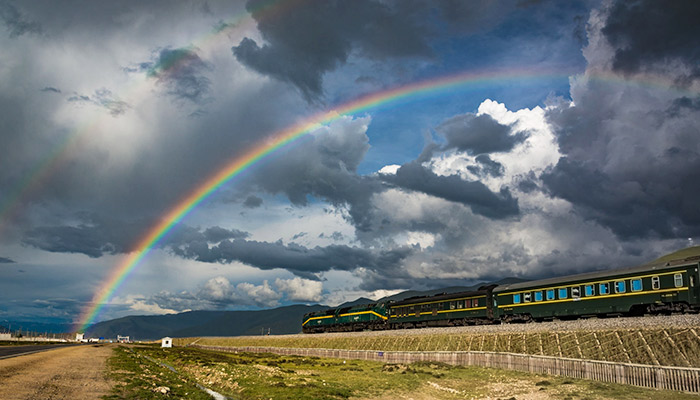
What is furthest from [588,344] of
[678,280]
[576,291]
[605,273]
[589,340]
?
[576,291]

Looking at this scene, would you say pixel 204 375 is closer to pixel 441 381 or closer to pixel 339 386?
pixel 339 386

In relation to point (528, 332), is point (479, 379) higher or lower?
lower

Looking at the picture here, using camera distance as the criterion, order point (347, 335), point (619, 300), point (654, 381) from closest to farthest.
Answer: point (654, 381), point (619, 300), point (347, 335)

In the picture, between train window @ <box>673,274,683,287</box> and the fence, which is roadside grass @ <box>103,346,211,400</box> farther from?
train window @ <box>673,274,683,287</box>

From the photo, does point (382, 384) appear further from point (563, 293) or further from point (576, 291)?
point (563, 293)

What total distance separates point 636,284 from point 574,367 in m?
17.4

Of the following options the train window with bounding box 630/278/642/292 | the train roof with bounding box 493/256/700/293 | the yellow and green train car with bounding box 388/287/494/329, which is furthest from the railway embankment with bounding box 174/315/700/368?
the yellow and green train car with bounding box 388/287/494/329

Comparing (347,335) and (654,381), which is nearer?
(654,381)

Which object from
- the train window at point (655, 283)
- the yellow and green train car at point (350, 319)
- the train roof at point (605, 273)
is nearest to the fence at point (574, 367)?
the train window at point (655, 283)

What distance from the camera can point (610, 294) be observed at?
5584cm

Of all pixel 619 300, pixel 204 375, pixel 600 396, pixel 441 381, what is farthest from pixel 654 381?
pixel 204 375

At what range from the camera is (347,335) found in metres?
97.4

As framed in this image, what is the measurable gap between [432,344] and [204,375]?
2973 centimetres

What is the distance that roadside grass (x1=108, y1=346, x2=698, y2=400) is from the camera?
37.1 metres
